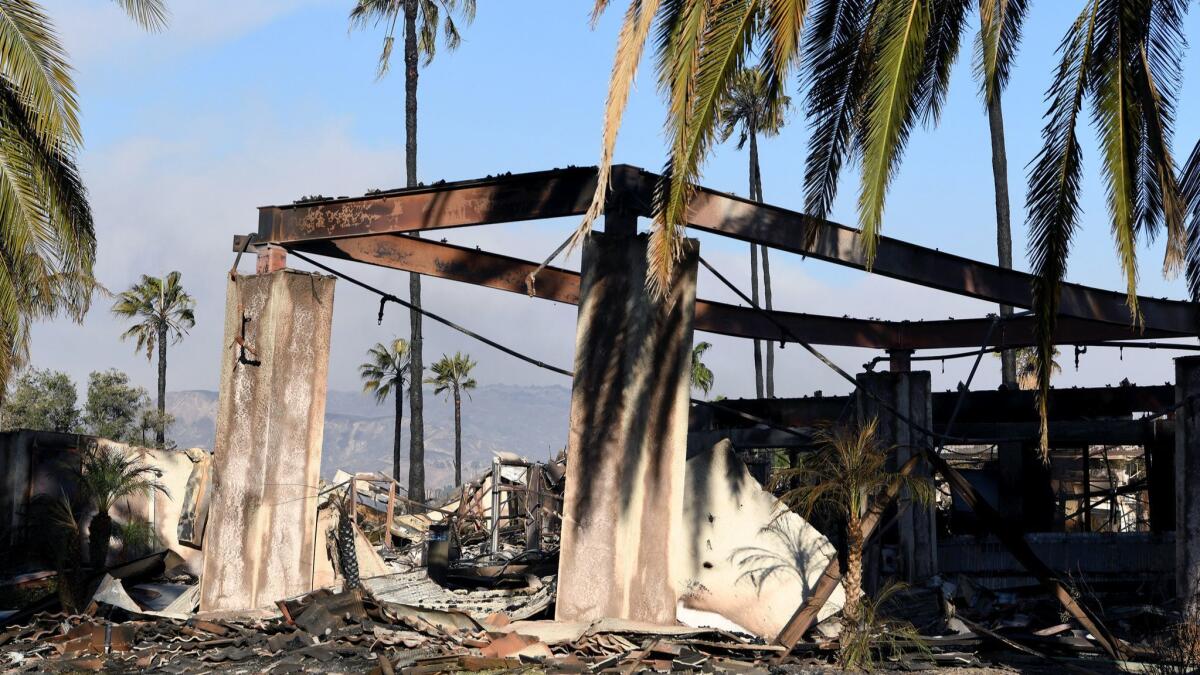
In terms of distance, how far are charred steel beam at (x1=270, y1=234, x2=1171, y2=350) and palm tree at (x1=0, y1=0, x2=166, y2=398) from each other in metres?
3.13

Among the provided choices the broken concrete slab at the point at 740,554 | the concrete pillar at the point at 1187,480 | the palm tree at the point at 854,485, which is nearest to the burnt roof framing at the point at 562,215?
the concrete pillar at the point at 1187,480

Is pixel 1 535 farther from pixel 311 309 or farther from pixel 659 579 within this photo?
pixel 659 579

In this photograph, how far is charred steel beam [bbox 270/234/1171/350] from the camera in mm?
15594

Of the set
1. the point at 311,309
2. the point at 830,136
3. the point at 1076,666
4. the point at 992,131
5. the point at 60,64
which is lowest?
the point at 1076,666

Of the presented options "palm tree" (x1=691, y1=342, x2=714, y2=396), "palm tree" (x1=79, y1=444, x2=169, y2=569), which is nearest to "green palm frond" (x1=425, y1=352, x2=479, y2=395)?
"palm tree" (x1=691, y1=342, x2=714, y2=396)

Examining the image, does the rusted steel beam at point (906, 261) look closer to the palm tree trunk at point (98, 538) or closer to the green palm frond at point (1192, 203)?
the green palm frond at point (1192, 203)

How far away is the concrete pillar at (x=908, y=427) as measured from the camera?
15938 millimetres

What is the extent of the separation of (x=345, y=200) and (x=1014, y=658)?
9.05 m

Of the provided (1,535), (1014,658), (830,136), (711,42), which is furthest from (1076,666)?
(1,535)

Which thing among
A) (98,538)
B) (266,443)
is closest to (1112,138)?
(266,443)

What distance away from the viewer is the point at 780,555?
1328cm

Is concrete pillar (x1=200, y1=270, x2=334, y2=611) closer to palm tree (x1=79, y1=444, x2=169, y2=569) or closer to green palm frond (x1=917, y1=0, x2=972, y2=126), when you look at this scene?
palm tree (x1=79, y1=444, x2=169, y2=569)

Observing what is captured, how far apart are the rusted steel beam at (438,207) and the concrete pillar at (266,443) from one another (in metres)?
0.71

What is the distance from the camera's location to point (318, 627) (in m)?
12.1
